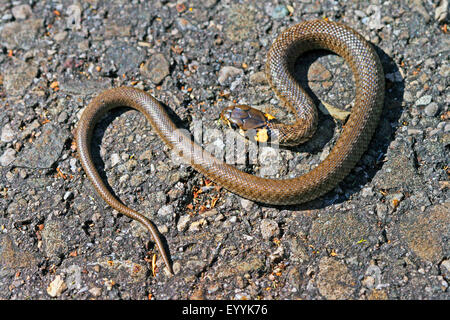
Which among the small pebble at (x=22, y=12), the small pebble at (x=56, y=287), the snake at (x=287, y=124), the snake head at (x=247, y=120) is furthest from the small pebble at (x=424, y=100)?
the small pebble at (x=22, y=12)

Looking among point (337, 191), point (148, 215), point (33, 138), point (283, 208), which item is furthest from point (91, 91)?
point (337, 191)

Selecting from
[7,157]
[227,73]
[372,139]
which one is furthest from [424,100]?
[7,157]

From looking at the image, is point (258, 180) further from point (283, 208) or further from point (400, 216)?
point (400, 216)

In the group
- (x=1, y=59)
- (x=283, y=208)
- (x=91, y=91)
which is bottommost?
(x=283, y=208)

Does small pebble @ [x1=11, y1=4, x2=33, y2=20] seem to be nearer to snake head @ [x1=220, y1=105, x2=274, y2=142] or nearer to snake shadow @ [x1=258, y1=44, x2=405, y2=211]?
snake head @ [x1=220, y1=105, x2=274, y2=142]

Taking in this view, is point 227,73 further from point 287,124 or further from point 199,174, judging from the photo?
point 199,174

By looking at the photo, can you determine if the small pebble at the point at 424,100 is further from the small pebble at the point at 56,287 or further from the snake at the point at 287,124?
the small pebble at the point at 56,287

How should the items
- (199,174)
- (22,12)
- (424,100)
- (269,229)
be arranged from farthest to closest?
(22,12)
(424,100)
(199,174)
(269,229)
